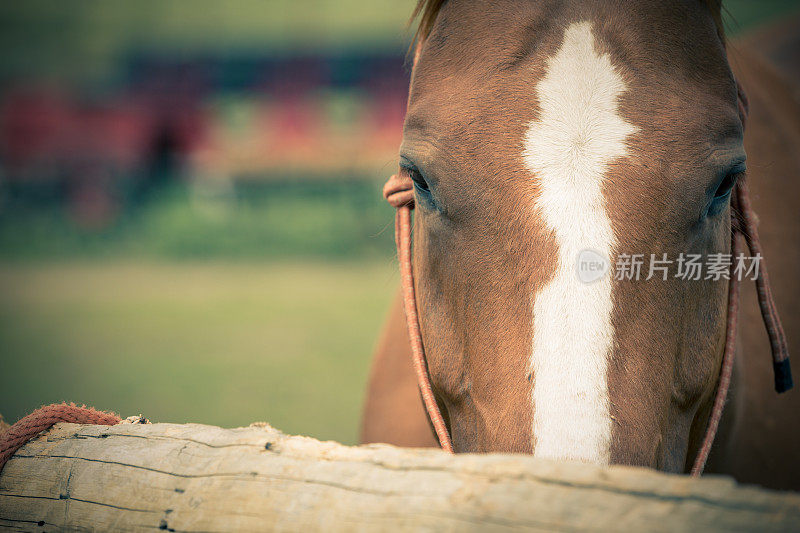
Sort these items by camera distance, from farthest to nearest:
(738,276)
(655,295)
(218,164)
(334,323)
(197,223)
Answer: (218,164) < (197,223) < (334,323) < (738,276) < (655,295)

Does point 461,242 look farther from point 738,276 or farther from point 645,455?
point 738,276

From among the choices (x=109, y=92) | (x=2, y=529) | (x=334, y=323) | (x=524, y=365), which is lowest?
(x=334, y=323)

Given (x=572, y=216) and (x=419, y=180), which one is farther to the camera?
(x=419, y=180)

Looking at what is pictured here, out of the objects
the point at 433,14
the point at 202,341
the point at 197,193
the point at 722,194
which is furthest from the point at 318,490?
the point at 197,193

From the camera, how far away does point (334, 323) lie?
7.22 m

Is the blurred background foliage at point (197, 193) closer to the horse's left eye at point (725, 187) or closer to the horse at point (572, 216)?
the horse at point (572, 216)

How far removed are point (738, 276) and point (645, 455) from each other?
1.97 ft

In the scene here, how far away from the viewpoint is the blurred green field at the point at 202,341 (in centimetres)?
489

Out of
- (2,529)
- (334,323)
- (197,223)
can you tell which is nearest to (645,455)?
(2,529)

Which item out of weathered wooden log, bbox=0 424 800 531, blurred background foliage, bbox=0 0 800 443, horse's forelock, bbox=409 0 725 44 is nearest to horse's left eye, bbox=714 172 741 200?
horse's forelock, bbox=409 0 725 44

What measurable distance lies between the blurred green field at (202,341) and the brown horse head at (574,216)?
10.9ft

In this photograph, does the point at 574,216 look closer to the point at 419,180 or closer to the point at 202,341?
the point at 419,180

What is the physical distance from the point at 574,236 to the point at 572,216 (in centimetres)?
4

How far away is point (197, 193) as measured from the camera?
15492 millimetres
